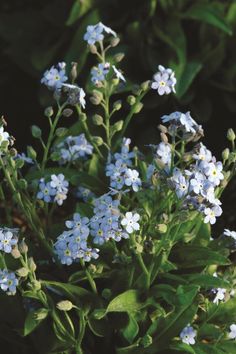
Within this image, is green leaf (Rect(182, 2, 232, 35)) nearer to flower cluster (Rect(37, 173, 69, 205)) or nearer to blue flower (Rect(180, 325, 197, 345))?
flower cluster (Rect(37, 173, 69, 205))

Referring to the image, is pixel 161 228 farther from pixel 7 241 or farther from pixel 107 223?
pixel 7 241

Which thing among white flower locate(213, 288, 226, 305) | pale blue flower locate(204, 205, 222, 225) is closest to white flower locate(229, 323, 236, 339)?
white flower locate(213, 288, 226, 305)

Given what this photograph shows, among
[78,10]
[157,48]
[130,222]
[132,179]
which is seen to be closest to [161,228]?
[130,222]

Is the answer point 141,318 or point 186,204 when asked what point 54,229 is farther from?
point 186,204

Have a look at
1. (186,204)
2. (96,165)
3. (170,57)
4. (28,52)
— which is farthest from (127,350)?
(28,52)

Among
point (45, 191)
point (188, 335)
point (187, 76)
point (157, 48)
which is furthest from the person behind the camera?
point (157, 48)

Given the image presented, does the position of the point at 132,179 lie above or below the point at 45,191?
above
